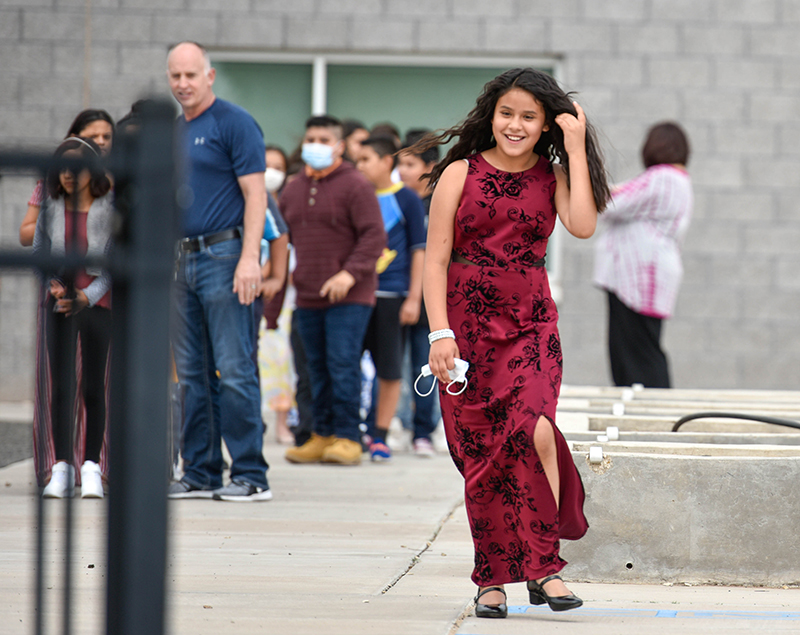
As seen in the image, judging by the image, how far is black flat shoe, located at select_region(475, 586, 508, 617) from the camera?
323 cm

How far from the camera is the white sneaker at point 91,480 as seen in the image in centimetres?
526

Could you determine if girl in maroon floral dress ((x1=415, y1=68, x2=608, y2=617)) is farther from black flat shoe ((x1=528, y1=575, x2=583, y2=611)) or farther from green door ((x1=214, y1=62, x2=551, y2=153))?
green door ((x1=214, y1=62, x2=551, y2=153))

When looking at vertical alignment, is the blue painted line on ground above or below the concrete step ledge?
below

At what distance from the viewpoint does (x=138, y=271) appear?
6.15ft

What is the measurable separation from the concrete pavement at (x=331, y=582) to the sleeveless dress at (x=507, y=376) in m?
0.24

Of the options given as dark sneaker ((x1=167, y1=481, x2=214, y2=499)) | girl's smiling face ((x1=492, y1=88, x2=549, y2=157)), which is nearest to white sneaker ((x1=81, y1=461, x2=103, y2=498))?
dark sneaker ((x1=167, y1=481, x2=214, y2=499))

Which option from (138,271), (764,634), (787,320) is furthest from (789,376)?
(138,271)

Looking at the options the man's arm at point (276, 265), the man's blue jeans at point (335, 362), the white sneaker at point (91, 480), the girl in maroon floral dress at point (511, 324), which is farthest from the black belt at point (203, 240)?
the girl in maroon floral dress at point (511, 324)

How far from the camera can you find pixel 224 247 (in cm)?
528

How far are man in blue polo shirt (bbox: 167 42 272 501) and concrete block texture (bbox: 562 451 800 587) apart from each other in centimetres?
200

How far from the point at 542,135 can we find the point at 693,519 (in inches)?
50.0

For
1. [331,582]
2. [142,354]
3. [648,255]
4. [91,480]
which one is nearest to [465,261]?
[331,582]

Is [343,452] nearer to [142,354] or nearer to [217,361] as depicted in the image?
[217,361]

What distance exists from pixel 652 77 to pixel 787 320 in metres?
2.24
